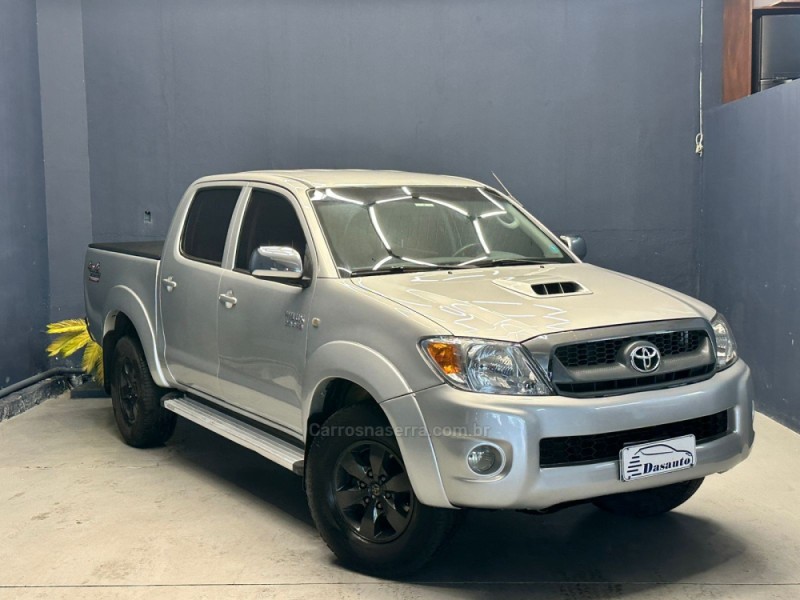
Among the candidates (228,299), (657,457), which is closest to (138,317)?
(228,299)

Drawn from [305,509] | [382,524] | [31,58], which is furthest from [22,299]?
[382,524]

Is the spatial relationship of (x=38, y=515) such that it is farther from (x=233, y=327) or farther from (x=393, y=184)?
(x=393, y=184)

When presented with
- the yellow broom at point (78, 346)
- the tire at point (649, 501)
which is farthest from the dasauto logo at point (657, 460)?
the yellow broom at point (78, 346)

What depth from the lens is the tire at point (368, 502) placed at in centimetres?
398

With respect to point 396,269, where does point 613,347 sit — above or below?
below

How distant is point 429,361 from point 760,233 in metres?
4.15

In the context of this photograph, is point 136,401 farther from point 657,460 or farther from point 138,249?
point 657,460

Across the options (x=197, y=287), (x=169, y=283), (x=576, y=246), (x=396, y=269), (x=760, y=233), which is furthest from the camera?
(x=760, y=233)

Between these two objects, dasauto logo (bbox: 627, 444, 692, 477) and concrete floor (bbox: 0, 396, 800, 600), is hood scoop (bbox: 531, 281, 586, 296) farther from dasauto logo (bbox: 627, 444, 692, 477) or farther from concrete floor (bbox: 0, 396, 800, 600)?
concrete floor (bbox: 0, 396, 800, 600)

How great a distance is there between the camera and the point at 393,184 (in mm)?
5223

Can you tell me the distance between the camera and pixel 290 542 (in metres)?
4.68

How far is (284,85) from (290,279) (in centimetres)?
401

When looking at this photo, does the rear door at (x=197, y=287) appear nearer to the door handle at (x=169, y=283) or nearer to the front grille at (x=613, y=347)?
the door handle at (x=169, y=283)

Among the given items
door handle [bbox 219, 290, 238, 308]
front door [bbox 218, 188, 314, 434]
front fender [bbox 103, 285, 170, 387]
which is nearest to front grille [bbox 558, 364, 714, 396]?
front door [bbox 218, 188, 314, 434]
